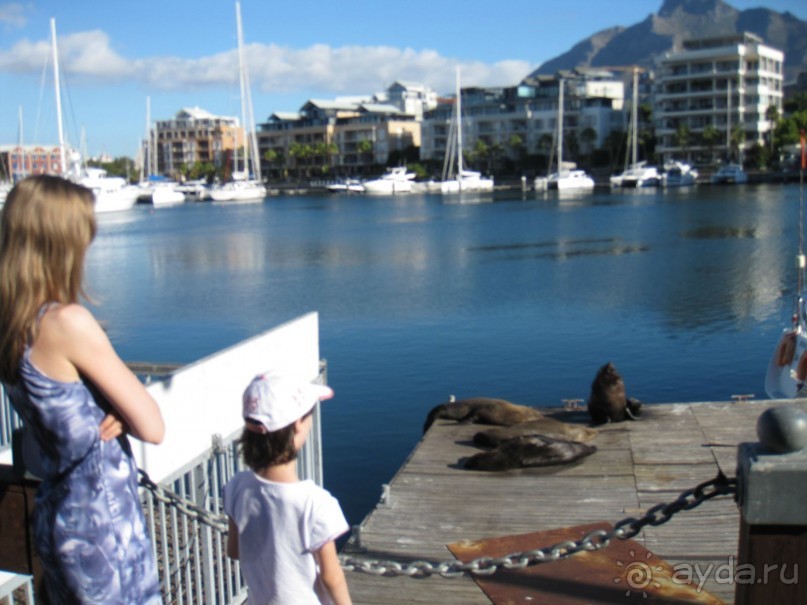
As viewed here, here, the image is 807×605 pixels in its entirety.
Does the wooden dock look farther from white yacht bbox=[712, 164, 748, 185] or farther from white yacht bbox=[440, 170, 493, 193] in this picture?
white yacht bbox=[440, 170, 493, 193]

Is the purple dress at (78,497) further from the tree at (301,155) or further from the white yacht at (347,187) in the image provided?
the tree at (301,155)

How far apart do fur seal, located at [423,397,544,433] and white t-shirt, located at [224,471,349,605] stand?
7.45m

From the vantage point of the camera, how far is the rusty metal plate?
216 inches

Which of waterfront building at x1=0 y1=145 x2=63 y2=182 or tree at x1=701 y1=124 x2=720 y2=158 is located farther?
waterfront building at x1=0 y1=145 x2=63 y2=182

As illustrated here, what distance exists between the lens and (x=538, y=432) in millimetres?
9633

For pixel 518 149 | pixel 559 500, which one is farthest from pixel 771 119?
pixel 559 500

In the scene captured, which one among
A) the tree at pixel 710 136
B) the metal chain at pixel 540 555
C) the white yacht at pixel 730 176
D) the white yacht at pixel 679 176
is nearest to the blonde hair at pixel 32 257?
the metal chain at pixel 540 555

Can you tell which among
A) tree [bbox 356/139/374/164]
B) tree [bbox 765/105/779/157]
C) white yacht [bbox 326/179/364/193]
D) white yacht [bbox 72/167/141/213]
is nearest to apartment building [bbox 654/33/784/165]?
tree [bbox 765/105/779/157]

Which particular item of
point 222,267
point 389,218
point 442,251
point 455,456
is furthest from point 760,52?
point 455,456

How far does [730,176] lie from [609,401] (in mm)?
97158

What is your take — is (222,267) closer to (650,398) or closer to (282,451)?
(650,398)

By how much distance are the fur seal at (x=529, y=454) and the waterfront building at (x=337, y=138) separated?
135246mm

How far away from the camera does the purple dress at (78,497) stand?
292cm

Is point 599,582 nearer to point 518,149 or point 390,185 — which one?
point 390,185
